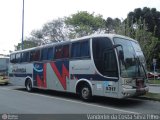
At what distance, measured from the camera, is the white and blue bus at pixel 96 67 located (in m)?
12.3

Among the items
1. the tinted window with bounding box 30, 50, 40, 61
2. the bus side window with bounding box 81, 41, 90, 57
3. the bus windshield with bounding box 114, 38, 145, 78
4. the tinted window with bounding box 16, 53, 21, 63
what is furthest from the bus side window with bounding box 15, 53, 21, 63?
the bus windshield with bounding box 114, 38, 145, 78

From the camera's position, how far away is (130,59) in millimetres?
12750

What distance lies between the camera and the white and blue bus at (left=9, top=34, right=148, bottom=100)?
1227 cm

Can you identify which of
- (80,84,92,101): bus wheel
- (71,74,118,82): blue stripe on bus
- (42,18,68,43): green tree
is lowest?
(80,84,92,101): bus wheel

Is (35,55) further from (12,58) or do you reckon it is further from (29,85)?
(12,58)

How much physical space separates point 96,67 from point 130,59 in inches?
65.9

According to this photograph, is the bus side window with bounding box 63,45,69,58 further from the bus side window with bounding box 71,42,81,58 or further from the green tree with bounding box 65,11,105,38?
the green tree with bounding box 65,11,105,38

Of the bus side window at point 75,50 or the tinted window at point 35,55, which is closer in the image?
the bus side window at point 75,50

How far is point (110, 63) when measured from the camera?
40.9 feet

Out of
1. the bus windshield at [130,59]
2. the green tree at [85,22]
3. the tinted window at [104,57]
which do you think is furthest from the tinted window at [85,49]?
the green tree at [85,22]

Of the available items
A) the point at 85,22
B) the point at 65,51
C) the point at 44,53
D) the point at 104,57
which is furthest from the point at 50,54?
the point at 85,22

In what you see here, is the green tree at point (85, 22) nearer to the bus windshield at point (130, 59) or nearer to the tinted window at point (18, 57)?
the tinted window at point (18, 57)

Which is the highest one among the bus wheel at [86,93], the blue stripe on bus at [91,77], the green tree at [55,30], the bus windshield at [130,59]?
the green tree at [55,30]

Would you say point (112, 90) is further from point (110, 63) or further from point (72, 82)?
point (72, 82)
